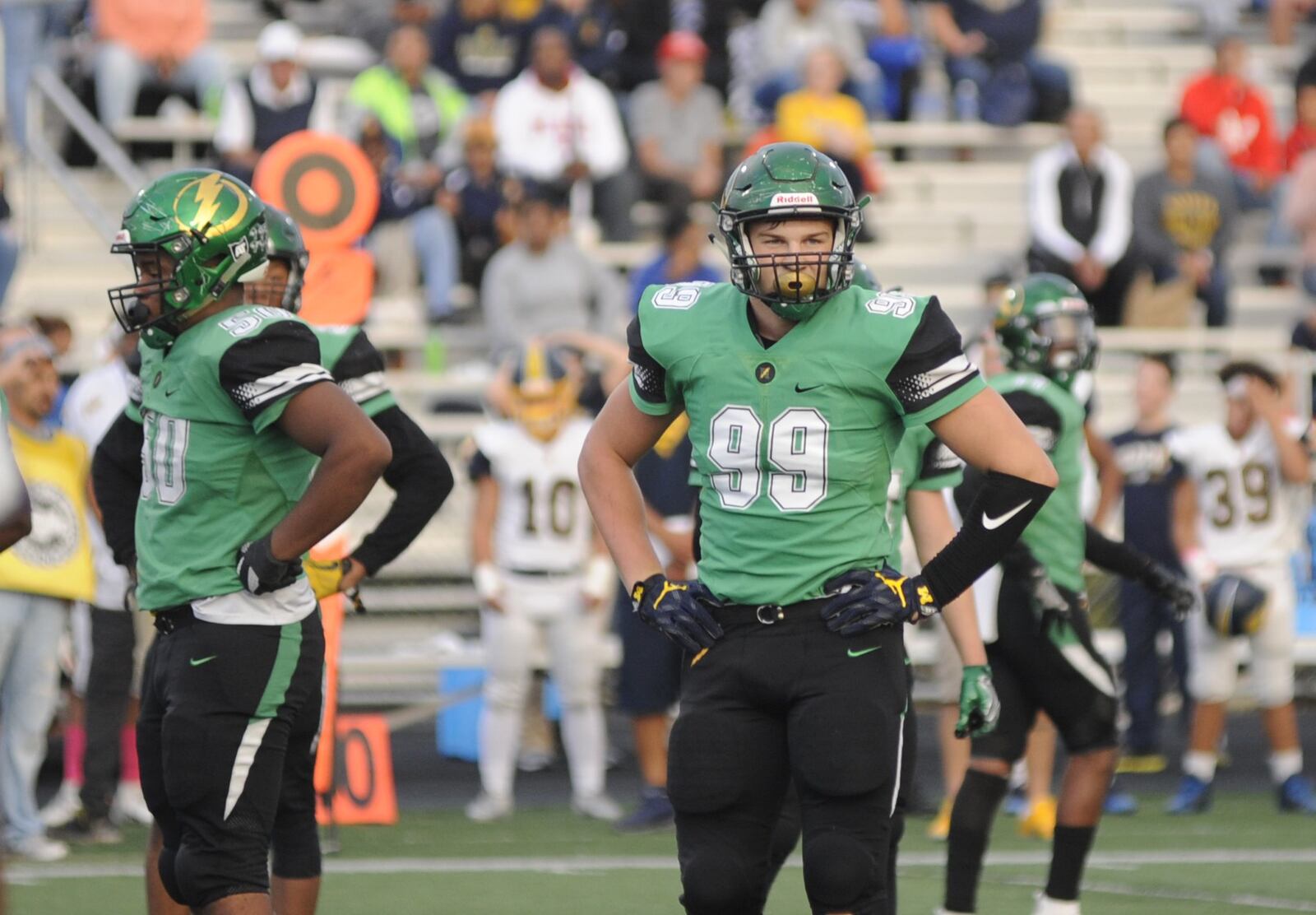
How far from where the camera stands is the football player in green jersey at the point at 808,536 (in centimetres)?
454

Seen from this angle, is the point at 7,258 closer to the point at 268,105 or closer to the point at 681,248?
the point at 268,105

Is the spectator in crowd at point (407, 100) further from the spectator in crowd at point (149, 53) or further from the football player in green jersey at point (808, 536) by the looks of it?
the football player in green jersey at point (808, 536)

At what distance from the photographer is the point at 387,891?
7.80 meters

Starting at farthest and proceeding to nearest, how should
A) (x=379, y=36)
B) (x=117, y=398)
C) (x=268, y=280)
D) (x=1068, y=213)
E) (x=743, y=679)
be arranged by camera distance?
(x=379, y=36)
(x=1068, y=213)
(x=117, y=398)
(x=268, y=280)
(x=743, y=679)

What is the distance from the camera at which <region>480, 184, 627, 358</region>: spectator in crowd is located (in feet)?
39.5

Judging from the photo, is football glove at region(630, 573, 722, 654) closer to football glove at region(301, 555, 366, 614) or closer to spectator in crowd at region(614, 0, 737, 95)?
football glove at region(301, 555, 366, 614)

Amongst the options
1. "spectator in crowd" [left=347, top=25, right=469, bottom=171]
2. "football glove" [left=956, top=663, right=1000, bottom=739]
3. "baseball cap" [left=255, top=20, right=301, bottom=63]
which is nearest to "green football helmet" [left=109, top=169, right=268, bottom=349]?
"football glove" [left=956, top=663, right=1000, bottom=739]

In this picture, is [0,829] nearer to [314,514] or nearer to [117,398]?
[117,398]

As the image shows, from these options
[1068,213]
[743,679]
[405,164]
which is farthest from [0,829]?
[1068,213]

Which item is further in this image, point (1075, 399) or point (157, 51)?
point (157, 51)

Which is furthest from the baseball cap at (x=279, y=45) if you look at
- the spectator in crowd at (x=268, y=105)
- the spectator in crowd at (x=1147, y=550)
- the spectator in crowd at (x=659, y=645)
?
the spectator in crowd at (x=1147, y=550)

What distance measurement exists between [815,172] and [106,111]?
10001mm

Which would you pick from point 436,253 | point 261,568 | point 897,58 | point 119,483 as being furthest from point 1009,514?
point 897,58

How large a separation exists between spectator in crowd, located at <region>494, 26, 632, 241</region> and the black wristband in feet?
29.7
